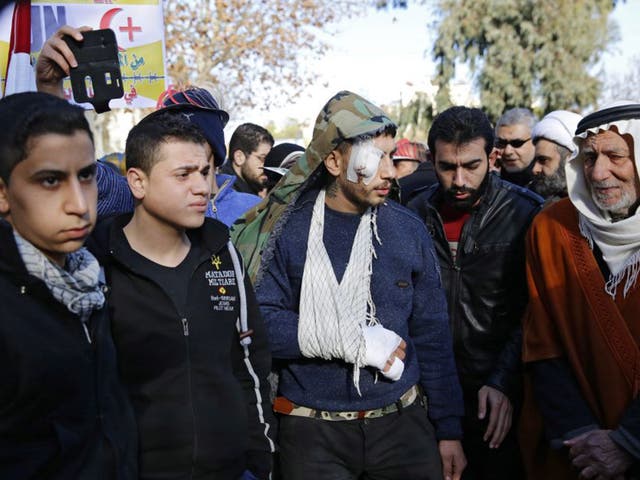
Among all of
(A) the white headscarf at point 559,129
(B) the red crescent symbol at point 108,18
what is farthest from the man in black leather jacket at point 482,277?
(B) the red crescent symbol at point 108,18

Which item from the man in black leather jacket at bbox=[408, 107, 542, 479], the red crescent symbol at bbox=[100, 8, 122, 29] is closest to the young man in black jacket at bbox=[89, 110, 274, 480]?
the man in black leather jacket at bbox=[408, 107, 542, 479]

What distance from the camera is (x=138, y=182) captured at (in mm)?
2602

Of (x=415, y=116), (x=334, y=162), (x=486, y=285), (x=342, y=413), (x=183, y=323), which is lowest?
(x=415, y=116)

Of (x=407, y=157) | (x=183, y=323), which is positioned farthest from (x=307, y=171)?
(x=407, y=157)

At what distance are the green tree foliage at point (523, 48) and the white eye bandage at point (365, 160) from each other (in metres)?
22.3

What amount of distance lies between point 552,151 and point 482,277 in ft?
7.67

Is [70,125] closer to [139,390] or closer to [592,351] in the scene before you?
[139,390]

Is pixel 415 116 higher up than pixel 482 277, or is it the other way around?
pixel 482 277

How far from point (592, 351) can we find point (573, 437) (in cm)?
38

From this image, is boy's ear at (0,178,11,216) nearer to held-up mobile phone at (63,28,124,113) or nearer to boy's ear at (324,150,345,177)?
held-up mobile phone at (63,28,124,113)

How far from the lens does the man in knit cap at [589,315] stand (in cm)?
299

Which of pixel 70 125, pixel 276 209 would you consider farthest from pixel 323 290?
pixel 70 125

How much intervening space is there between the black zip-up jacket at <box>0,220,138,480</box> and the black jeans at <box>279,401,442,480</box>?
117 cm

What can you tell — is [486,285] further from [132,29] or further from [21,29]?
[132,29]
